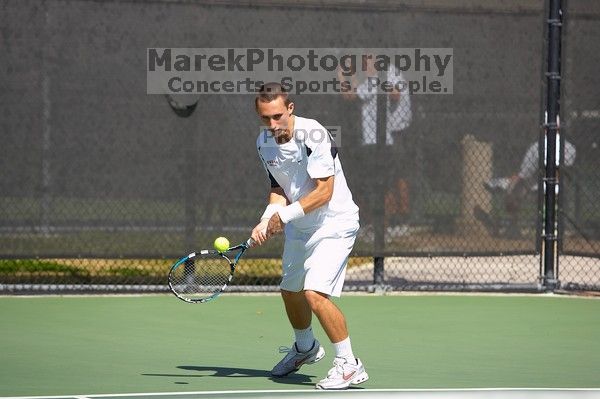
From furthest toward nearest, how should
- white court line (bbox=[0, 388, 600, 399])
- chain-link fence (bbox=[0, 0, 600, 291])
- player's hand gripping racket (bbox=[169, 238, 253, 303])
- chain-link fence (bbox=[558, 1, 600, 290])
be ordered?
chain-link fence (bbox=[558, 1, 600, 290])
chain-link fence (bbox=[0, 0, 600, 291])
player's hand gripping racket (bbox=[169, 238, 253, 303])
white court line (bbox=[0, 388, 600, 399])

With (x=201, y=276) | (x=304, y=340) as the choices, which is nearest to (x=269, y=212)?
(x=304, y=340)

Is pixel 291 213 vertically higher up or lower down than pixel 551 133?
lower down

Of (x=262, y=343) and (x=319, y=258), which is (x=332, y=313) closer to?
(x=319, y=258)

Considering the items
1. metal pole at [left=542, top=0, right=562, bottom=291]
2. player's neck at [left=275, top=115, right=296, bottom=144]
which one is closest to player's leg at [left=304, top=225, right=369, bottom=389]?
player's neck at [left=275, top=115, right=296, bottom=144]

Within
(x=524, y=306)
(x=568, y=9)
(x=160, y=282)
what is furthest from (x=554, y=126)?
(x=160, y=282)

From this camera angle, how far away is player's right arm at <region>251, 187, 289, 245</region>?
6117 mm

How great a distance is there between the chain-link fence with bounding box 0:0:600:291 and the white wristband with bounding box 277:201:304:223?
3926 millimetres

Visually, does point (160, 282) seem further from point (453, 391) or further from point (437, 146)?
point (453, 391)

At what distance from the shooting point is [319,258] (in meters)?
6.27

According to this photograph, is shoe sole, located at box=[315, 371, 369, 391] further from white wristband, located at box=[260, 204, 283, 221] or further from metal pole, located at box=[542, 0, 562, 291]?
metal pole, located at box=[542, 0, 562, 291]

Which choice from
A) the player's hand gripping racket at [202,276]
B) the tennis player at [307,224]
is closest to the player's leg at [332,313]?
the tennis player at [307,224]

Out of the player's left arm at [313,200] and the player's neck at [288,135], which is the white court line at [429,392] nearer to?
the player's left arm at [313,200]

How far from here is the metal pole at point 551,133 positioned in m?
10.5

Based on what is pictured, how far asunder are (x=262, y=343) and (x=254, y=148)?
2535mm
